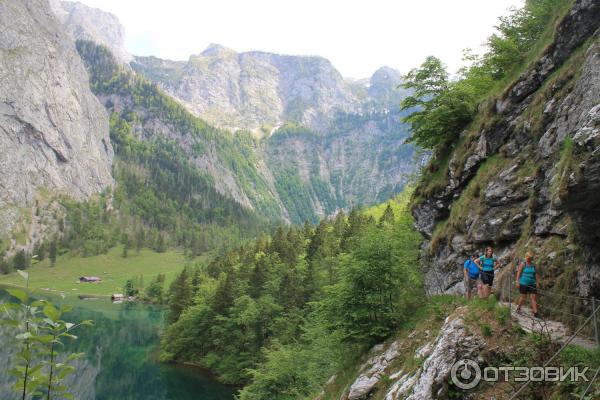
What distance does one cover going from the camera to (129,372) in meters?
66.2

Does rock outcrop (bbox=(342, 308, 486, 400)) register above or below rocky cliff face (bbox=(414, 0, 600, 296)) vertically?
below

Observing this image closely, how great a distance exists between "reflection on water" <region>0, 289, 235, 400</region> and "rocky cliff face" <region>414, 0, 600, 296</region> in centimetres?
3732

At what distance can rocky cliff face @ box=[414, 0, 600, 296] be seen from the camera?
12.8m

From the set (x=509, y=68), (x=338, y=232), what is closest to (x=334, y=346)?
(x=509, y=68)

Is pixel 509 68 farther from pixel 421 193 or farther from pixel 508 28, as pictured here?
pixel 421 193

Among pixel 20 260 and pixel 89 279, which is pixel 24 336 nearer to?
pixel 89 279

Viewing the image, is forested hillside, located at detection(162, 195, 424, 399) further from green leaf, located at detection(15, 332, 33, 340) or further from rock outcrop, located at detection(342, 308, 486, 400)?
green leaf, located at detection(15, 332, 33, 340)

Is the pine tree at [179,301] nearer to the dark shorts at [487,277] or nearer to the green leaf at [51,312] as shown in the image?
the dark shorts at [487,277]

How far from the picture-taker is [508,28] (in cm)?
2945

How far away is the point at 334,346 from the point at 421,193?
45.0 ft
